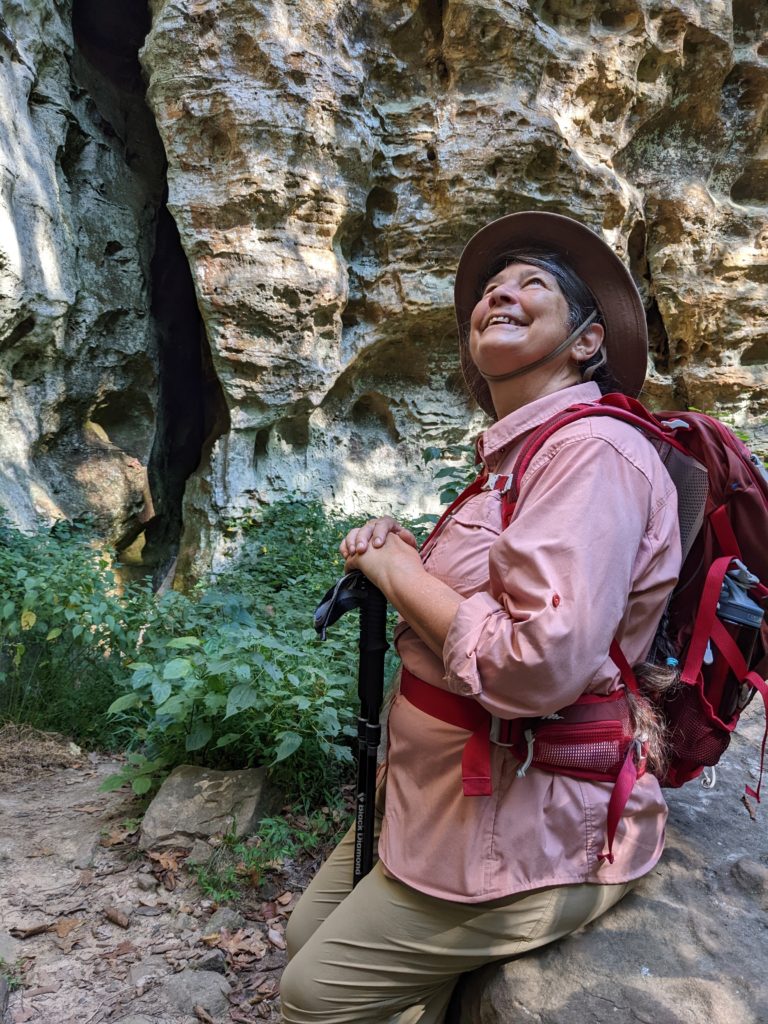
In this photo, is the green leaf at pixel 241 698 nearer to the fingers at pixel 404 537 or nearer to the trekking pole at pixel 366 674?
the trekking pole at pixel 366 674

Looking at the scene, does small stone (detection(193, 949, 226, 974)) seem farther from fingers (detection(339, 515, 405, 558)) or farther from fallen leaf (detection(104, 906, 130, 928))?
fingers (detection(339, 515, 405, 558))

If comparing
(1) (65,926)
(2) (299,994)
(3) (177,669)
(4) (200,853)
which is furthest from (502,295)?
(1) (65,926)

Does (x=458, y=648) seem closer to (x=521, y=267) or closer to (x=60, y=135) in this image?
(x=521, y=267)

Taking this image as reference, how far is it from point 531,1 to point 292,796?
854cm

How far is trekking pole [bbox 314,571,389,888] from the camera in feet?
5.33

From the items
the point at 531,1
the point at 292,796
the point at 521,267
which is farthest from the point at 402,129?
the point at 292,796

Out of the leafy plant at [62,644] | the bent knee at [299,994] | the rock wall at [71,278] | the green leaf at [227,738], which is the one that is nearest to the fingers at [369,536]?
the bent knee at [299,994]

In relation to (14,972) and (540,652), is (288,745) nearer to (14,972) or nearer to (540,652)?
(14,972)

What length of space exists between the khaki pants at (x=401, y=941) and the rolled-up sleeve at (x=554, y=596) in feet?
1.52

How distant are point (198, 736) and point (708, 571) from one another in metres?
2.25

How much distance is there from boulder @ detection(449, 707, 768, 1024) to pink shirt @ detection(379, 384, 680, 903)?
182 mm

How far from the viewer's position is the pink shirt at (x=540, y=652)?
1.11 meters

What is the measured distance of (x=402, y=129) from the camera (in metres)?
7.54

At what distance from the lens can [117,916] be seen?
8.09ft
